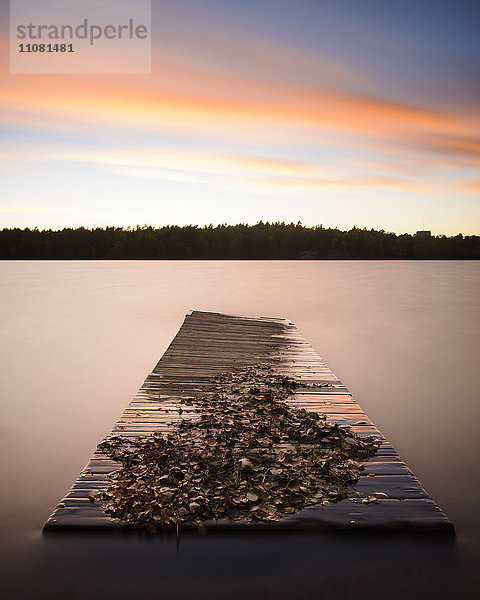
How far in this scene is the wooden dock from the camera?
296 cm

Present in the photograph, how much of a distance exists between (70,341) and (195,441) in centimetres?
945

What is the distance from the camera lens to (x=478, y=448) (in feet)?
16.2

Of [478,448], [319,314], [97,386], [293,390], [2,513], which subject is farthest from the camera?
[319,314]

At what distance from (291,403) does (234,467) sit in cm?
158

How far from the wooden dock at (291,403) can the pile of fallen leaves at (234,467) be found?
9cm

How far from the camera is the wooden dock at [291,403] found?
2.96m

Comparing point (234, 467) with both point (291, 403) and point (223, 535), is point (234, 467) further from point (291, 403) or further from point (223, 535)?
point (291, 403)

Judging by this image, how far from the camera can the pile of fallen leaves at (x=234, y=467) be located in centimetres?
300

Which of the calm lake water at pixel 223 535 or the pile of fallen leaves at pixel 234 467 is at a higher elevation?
the pile of fallen leaves at pixel 234 467

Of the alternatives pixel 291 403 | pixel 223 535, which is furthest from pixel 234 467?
pixel 291 403

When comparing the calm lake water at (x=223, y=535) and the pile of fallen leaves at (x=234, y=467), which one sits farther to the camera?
the pile of fallen leaves at (x=234, y=467)

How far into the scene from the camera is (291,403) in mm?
4879

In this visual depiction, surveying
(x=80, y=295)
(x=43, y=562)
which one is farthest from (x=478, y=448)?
(x=80, y=295)

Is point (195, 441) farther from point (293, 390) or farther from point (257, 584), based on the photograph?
point (293, 390)
